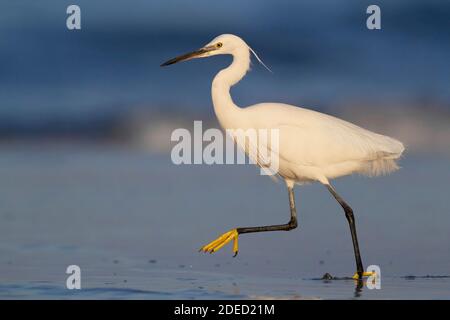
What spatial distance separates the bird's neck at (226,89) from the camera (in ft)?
34.0

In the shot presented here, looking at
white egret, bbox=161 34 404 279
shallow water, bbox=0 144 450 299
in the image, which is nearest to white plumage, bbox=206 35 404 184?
white egret, bbox=161 34 404 279

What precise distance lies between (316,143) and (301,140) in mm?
166

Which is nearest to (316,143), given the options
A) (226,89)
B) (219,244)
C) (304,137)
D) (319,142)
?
(319,142)

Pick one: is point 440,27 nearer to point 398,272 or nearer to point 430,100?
point 430,100

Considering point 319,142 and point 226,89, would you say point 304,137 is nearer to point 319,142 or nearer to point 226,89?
point 319,142

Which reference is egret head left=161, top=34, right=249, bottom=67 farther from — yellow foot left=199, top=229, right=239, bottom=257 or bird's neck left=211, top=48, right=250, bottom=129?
yellow foot left=199, top=229, right=239, bottom=257

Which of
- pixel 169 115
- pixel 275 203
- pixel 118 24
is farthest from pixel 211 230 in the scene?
pixel 118 24

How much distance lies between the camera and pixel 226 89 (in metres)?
10.5

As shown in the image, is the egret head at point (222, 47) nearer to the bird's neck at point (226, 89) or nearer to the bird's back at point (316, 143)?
the bird's neck at point (226, 89)

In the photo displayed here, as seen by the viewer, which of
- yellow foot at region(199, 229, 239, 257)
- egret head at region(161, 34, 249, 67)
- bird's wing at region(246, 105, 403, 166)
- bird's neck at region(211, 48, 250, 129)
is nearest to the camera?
yellow foot at region(199, 229, 239, 257)

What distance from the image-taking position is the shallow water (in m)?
8.80

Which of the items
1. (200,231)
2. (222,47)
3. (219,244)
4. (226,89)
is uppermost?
(222,47)

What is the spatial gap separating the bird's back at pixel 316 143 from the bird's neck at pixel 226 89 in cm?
15
